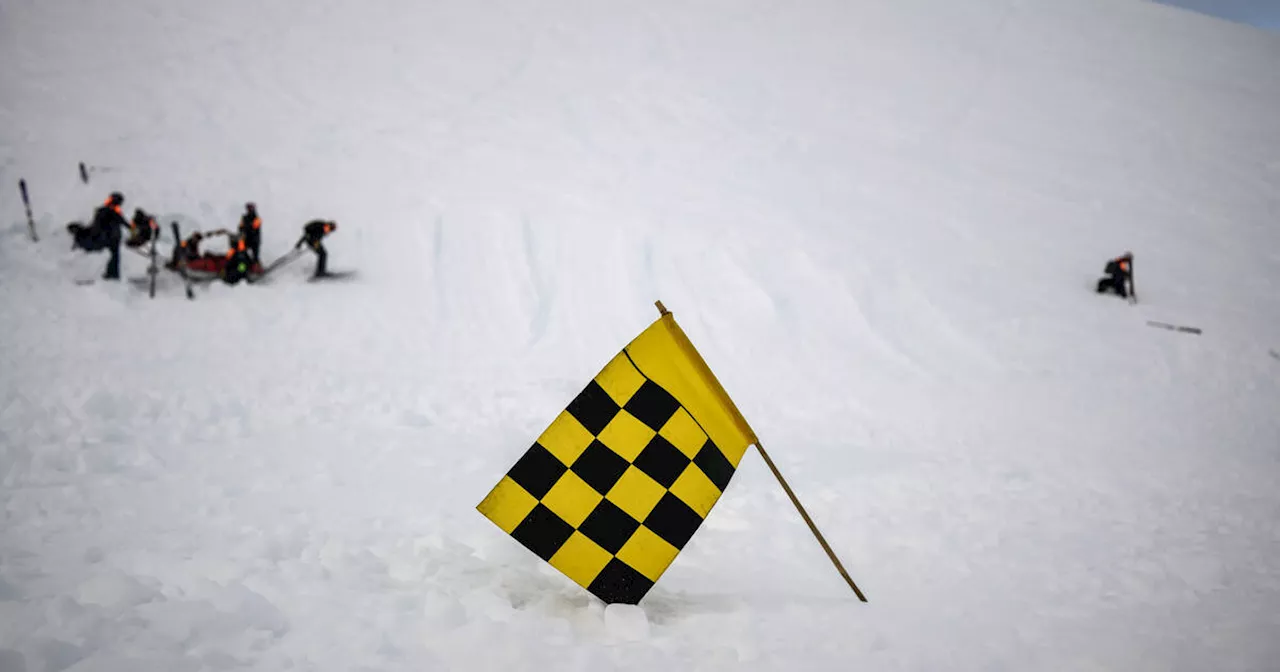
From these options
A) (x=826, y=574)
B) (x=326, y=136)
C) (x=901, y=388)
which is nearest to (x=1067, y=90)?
(x=901, y=388)

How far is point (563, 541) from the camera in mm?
3410

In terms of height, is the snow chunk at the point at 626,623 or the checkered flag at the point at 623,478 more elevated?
the checkered flag at the point at 623,478

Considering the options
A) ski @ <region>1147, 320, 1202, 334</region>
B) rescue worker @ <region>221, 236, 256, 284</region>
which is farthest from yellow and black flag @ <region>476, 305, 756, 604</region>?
ski @ <region>1147, 320, 1202, 334</region>

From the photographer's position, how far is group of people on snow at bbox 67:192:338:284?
9789mm

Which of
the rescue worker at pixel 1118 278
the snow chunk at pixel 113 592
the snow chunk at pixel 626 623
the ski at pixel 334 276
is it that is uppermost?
the rescue worker at pixel 1118 278

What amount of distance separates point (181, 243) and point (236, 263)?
967 mm

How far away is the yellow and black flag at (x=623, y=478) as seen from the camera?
3.40 m

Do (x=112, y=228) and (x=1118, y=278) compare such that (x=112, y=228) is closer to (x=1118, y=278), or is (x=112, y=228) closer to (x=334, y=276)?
(x=334, y=276)

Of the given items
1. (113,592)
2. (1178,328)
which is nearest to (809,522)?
(113,592)

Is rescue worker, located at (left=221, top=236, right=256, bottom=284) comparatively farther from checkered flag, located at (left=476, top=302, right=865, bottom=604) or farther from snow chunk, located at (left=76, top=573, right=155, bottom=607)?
checkered flag, located at (left=476, top=302, right=865, bottom=604)

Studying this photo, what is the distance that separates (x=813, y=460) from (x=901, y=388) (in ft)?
10.8

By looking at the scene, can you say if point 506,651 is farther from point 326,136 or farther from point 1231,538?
point 326,136

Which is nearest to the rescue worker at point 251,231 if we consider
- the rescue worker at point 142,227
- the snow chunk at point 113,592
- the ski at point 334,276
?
the ski at point 334,276

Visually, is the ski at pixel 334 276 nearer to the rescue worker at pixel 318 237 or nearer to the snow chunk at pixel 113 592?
the rescue worker at pixel 318 237
